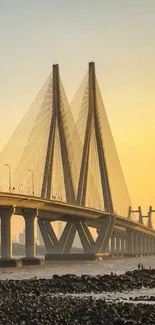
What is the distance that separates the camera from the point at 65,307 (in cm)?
2662

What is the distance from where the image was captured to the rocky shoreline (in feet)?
73.9

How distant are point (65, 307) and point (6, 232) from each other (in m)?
45.9

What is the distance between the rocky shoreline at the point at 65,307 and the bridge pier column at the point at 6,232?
102 ft

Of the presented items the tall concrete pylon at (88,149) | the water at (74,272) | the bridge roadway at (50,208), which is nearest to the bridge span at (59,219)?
the bridge roadway at (50,208)

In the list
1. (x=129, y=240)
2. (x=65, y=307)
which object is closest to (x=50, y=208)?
(x=65, y=307)

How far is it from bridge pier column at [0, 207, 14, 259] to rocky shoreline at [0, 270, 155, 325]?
31.1 metres

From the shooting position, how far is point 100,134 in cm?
8538

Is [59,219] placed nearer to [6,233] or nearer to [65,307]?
[6,233]

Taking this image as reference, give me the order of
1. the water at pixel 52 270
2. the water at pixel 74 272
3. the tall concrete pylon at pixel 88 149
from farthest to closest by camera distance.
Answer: the tall concrete pylon at pixel 88 149 < the water at pixel 52 270 < the water at pixel 74 272

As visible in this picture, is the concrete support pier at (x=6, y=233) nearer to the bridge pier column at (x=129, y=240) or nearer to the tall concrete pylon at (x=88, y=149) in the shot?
the tall concrete pylon at (x=88, y=149)

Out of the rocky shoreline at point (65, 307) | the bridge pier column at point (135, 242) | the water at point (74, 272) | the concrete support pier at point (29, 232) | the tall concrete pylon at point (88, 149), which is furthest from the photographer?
the bridge pier column at point (135, 242)

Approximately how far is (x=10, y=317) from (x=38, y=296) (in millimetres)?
10060

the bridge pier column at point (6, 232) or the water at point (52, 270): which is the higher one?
the bridge pier column at point (6, 232)

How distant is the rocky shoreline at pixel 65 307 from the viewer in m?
22.5
